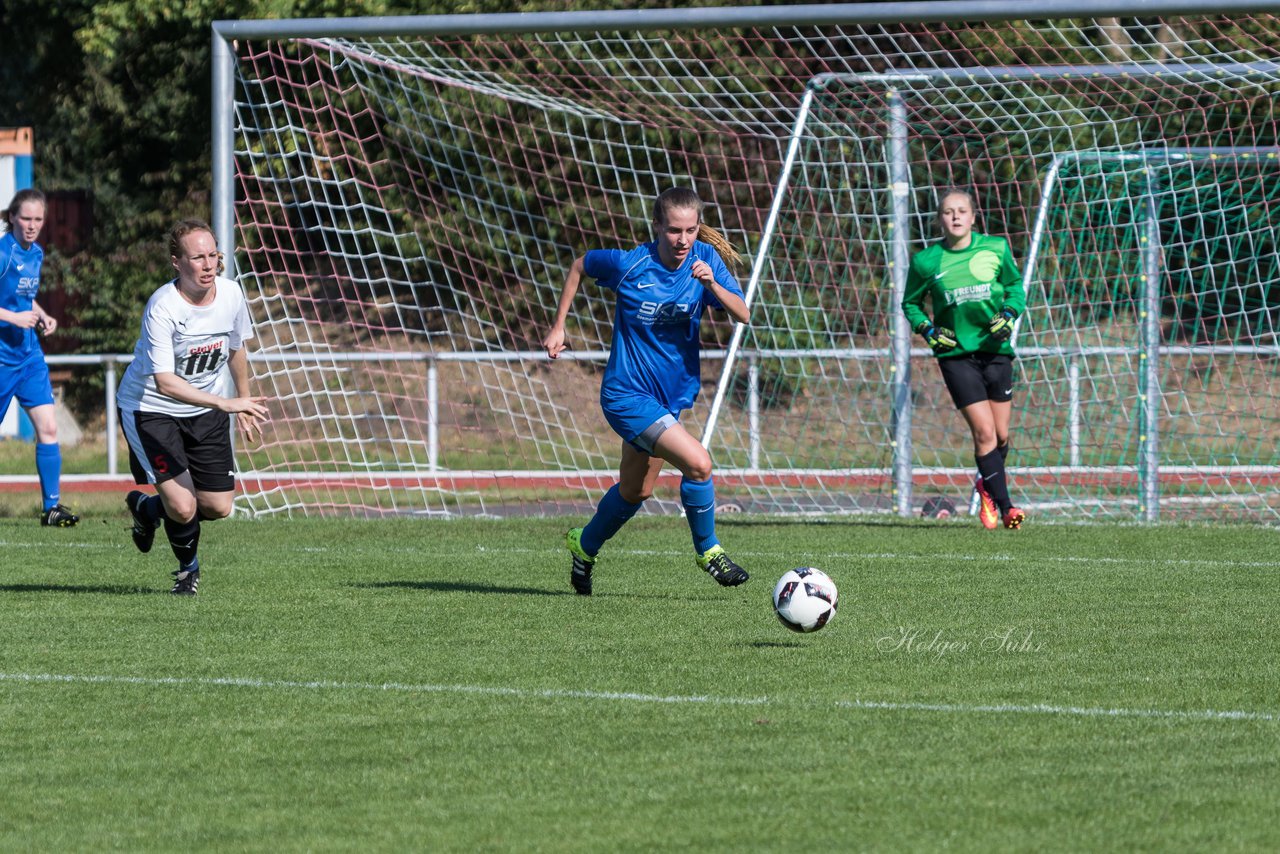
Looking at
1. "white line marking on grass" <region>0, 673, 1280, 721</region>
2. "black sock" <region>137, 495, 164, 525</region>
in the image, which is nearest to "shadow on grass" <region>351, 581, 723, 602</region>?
"black sock" <region>137, 495, 164, 525</region>

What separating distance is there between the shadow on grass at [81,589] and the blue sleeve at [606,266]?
2.44 meters

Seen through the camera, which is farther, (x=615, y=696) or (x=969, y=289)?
(x=969, y=289)

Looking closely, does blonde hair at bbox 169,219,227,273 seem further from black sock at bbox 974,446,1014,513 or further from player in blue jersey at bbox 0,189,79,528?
black sock at bbox 974,446,1014,513

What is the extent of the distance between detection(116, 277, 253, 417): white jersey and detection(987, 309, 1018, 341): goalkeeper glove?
4.59m

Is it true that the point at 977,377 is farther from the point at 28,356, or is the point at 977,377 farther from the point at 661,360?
the point at 28,356

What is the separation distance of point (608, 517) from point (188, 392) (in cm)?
186

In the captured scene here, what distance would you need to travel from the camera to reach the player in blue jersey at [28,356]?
11547mm

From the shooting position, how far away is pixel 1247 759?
4.66 m

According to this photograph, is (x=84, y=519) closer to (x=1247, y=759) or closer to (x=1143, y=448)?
(x=1143, y=448)

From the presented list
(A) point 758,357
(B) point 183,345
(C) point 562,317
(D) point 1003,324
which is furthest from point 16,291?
(D) point 1003,324

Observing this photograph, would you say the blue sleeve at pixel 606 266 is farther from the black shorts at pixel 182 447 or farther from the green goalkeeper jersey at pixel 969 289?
the green goalkeeper jersey at pixel 969 289

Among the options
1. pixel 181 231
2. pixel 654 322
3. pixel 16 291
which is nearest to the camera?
pixel 181 231

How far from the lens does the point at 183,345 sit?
311 inches

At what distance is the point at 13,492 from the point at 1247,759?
13.0 meters
